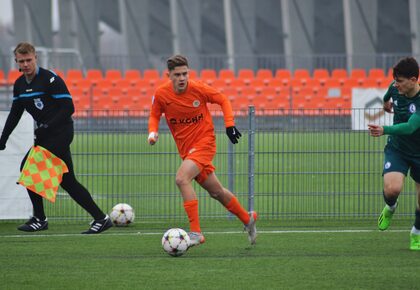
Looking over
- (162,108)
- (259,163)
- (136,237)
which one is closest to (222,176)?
(259,163)

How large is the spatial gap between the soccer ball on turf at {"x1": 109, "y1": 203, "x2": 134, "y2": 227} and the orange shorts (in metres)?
2.38

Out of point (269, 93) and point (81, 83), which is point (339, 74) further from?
point (81, 83)

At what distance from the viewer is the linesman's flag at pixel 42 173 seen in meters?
10.7

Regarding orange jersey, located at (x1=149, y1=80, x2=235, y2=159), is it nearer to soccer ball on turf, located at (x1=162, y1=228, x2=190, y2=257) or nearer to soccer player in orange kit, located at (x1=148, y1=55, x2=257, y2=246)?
soccer player in orange kit, located at (x1=148, y1=55, x2=257, y2=246)

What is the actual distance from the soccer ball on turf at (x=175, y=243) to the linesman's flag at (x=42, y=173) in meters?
2.00

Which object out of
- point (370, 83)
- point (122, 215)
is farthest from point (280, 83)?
point (122, 215)

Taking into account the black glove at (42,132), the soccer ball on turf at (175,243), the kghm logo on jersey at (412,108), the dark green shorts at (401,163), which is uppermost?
the kghm logo on jersey at (412,108)

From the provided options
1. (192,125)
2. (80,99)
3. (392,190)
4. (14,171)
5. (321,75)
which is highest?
(321,75)

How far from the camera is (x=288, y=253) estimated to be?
949cm

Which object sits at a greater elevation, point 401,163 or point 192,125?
point 192,125

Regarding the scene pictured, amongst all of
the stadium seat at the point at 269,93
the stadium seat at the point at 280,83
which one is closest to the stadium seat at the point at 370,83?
the stadium seat at the point at 280,83

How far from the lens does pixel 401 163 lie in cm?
958

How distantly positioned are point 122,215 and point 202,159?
8.45 feet

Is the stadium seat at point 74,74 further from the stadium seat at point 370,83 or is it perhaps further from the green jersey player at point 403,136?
the green jersey player at point 403,136
